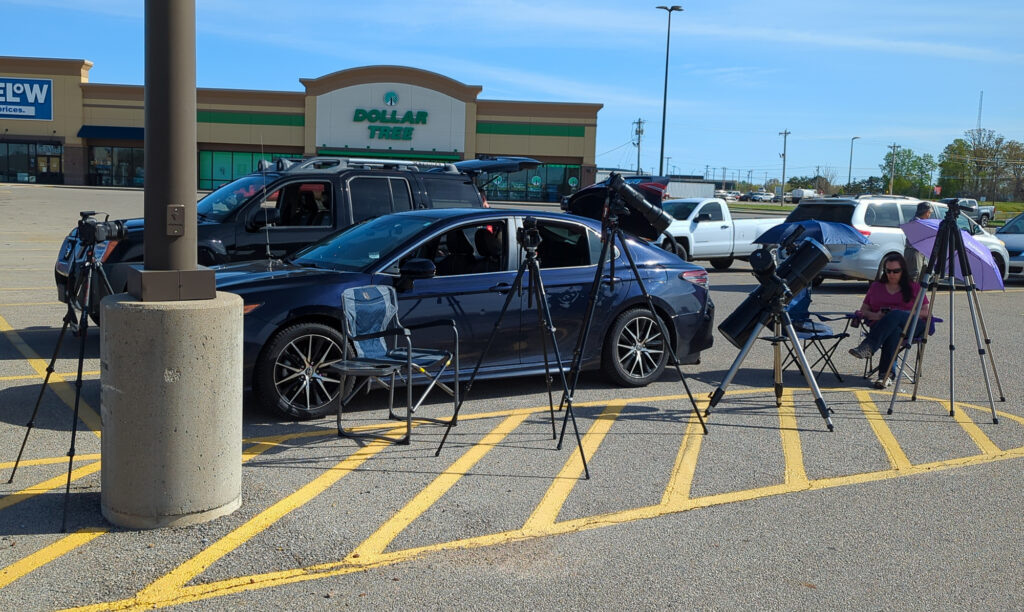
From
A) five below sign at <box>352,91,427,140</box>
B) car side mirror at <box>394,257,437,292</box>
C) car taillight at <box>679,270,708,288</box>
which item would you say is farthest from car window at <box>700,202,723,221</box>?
five below sign at <box>352,91,427,140</box>

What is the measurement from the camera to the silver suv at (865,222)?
673 inches

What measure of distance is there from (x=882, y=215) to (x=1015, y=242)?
5201mm

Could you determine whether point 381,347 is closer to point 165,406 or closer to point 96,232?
point 96,232

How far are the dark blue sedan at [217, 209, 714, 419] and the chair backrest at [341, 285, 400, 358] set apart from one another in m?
0.30

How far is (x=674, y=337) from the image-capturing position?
8.37 metres

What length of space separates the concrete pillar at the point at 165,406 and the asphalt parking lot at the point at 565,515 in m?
0.18

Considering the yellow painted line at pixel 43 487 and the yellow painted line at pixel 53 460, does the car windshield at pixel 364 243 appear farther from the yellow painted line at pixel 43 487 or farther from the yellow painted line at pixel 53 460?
the yellow painted line at pixel 43 487

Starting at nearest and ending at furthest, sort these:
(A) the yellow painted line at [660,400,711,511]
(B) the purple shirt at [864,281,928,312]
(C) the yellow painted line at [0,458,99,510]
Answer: (C) the yellow painted line at [0,458,99,510] → (A) the yellow painted line at [660,400,711,511] → (B) the purple shirt at [864,281,928,312]

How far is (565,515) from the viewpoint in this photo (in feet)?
16.4

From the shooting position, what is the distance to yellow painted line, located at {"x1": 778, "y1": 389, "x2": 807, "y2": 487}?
5789 mm

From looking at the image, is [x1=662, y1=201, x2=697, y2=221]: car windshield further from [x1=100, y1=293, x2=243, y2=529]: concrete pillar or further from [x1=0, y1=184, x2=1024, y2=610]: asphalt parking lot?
[x1=100, y1=293, x2=243, y2=529]: concrete pillar

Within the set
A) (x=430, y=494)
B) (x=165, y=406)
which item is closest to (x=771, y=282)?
(x=430, y=494)

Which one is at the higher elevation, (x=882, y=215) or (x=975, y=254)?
(x=882, y=215)

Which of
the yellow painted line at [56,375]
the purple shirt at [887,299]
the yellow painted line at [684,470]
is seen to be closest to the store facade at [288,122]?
the purple shirt at [887,299]
